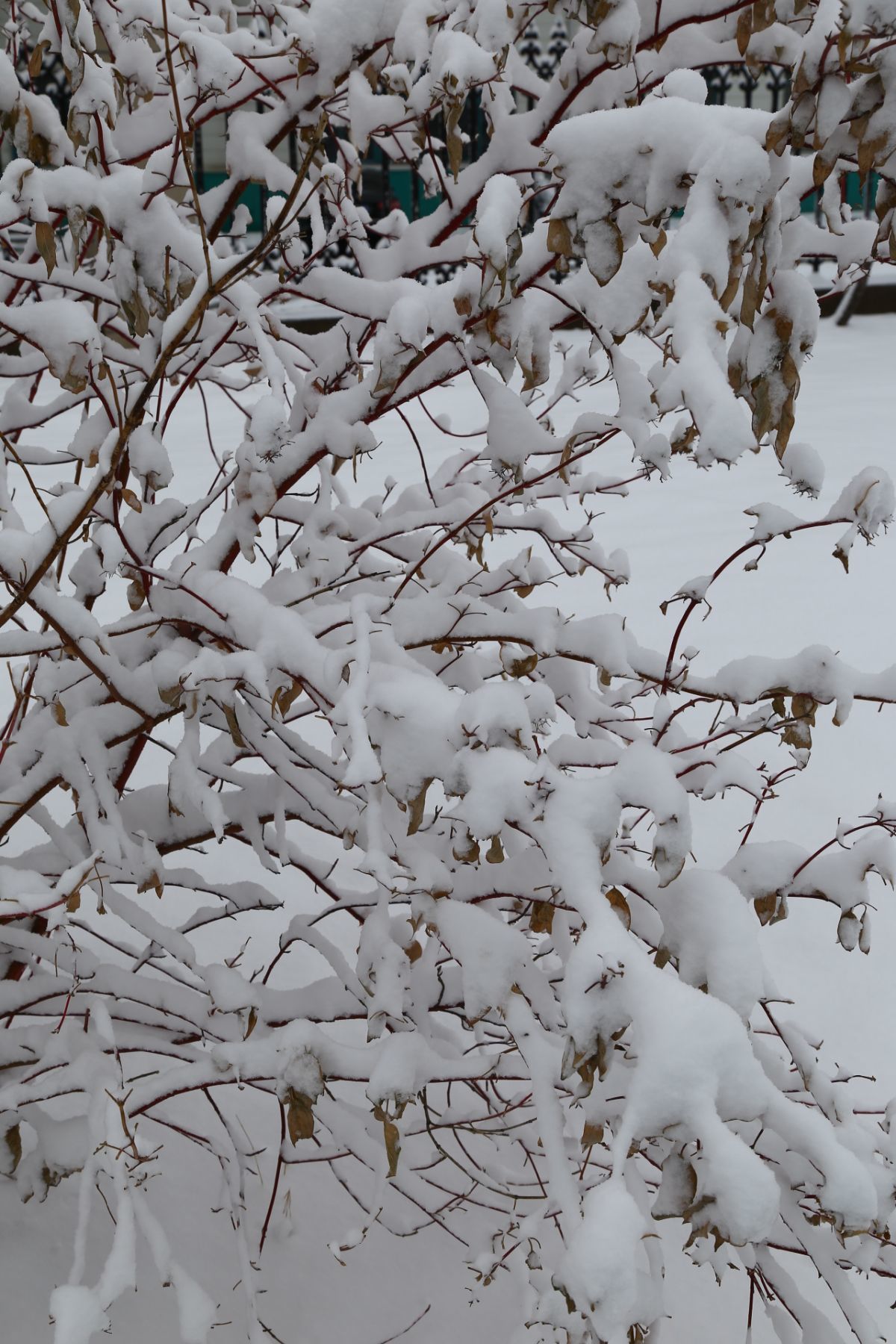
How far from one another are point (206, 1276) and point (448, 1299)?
0.40 meters

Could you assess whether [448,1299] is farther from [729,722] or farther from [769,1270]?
[729,722]

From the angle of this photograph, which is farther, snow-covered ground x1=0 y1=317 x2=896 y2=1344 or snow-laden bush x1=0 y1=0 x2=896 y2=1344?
snow-covered ground x1=0 y1=317 x2=896 y2=1344

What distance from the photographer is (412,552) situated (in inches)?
75.5

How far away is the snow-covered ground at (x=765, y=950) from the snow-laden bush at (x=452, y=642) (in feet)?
0.49

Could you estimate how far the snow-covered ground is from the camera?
199 cm

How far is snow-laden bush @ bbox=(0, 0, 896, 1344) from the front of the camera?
999 mm

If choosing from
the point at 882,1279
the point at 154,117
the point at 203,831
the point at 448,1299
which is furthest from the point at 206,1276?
the point at 154,117

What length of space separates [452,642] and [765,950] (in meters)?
1.73

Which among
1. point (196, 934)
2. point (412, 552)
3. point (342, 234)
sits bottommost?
point (196, 934)

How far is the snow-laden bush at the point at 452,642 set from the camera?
3.28 ft

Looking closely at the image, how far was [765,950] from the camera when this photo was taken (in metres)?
2.91

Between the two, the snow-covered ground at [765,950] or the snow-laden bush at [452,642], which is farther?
the snow-covered ground at [765,950]

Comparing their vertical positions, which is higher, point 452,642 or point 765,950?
point 452,642

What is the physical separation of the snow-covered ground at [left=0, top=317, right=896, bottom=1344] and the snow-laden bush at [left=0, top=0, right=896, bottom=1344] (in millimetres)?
149
